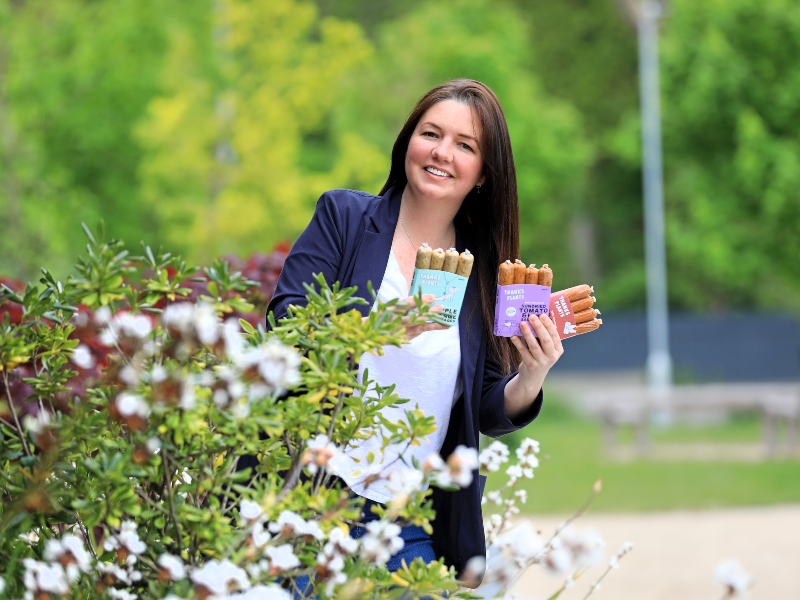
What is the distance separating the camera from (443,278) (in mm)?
2057

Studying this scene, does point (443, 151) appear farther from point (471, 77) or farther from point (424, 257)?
point (471, 77)

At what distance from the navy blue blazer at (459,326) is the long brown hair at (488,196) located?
0.04 meters

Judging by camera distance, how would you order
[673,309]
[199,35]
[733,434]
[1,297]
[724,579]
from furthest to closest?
1. [673,309]
2. [733,434]
3. [199,35]
4. [1,297]
5. [724,579]

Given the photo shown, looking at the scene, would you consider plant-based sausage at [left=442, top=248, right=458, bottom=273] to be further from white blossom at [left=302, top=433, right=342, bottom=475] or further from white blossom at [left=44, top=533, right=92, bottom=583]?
white blossom at [left=44, top=533, right=92, bottom=583]

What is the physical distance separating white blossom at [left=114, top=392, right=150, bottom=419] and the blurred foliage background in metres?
10.5

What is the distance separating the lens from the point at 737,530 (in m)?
7.70

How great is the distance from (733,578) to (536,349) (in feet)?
3.19

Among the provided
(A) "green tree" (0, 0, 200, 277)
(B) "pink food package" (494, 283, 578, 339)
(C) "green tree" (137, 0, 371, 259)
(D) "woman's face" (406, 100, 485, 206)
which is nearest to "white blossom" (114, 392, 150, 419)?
(B) "pink food package" (494, 283, 578, 339)

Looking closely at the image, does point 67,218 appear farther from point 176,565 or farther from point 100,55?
point 176,565

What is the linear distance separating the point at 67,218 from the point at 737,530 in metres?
10.2

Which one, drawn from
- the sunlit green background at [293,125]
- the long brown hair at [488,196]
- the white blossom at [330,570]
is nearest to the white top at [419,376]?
the long brown hair at [488,196]

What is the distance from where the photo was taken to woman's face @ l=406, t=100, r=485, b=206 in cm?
232

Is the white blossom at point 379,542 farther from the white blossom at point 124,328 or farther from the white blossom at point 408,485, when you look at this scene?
the white blossom at point 124,328

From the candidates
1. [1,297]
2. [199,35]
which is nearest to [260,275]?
[1,297]
